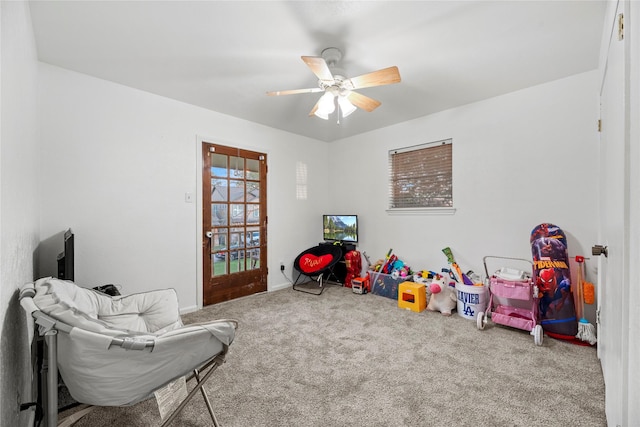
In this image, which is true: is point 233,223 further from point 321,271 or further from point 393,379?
point 393,379

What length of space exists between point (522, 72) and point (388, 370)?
9.80ft

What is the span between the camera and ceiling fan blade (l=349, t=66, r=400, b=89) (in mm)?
2008

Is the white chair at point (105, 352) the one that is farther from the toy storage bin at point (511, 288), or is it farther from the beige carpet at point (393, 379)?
the toy storage bin at point (511, 288)

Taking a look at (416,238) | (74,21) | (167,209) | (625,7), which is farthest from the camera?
(416,238)

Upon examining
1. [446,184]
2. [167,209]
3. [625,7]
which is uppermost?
[625,7]

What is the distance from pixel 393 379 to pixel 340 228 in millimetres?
2880

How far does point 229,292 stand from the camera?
144 inches

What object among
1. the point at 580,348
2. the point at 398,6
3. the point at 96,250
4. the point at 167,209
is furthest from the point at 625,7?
the point at 96,250

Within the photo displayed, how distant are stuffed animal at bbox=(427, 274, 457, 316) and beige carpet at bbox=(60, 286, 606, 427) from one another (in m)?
0.19

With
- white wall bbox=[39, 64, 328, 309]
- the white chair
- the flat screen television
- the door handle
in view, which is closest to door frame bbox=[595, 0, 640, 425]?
the door handle

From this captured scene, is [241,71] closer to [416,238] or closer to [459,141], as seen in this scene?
[459,141]

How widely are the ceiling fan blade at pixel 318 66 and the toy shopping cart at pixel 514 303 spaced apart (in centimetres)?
247

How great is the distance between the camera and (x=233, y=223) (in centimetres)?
373

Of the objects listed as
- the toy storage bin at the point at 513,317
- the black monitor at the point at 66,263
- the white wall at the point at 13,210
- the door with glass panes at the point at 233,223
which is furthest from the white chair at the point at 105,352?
the toy storage bin at the point at 513,317
